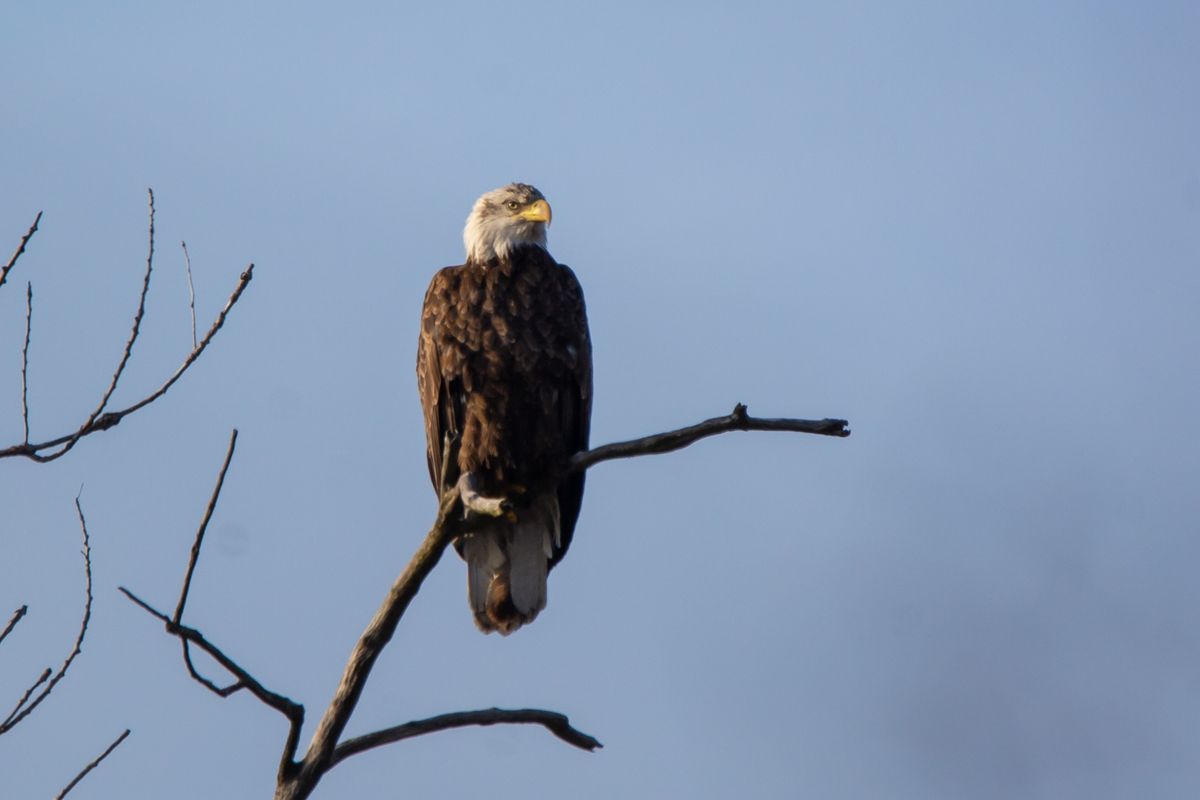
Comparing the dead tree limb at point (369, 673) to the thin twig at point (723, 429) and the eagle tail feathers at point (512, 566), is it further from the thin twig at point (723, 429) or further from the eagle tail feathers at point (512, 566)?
the eagle tail feathers at point (512, 566)

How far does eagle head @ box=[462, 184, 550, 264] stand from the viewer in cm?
615

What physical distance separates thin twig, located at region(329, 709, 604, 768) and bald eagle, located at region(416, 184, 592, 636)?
5.11ft

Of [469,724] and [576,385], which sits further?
[576,385]

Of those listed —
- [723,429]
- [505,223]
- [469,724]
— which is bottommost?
[469,724]

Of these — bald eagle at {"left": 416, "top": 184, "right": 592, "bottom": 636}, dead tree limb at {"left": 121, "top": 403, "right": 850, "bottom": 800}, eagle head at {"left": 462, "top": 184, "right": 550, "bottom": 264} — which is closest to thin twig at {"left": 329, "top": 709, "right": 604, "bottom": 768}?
dead tree limb at {"left": 121, "top": 403, "right": 850, "bottom": 800}

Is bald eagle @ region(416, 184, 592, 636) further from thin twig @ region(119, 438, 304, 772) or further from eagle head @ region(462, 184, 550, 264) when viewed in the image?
thin twig @ region(119, 438, 304, 772)

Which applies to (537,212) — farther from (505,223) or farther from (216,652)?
(216,652)

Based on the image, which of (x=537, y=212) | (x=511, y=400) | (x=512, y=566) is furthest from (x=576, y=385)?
(x=537, y=212)

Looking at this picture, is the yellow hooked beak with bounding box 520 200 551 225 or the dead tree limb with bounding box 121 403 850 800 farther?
the yellow hooked beak with bounding box 520 200 551 225

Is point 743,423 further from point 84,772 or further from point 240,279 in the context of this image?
point 84,772

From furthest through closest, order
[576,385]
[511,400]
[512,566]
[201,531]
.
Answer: [512,566], [576,385], [511,400], [201,531]

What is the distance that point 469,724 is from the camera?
3.85 meters

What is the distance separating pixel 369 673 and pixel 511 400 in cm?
189

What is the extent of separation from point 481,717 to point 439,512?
0.56 meters
